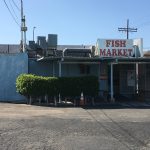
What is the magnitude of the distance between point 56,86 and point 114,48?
17.8 ft

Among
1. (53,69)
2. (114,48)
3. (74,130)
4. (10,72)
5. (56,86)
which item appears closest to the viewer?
(74,130)

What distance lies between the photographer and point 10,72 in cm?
2939

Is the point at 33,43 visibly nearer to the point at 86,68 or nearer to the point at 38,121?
the point at 86,68

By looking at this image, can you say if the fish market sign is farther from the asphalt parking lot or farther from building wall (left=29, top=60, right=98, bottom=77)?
the asphalt parking lot

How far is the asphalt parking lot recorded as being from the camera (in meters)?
12.3

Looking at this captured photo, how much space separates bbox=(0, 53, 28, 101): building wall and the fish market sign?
201 inches

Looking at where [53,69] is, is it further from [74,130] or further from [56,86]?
[74,130]

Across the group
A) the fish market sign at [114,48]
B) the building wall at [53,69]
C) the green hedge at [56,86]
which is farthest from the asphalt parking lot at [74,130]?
the building wall at [53,69]

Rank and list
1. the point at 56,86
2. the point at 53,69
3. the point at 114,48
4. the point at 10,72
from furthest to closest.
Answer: the point at 53,69
the point at 10,72
the point at 114,48
the point at 56,86

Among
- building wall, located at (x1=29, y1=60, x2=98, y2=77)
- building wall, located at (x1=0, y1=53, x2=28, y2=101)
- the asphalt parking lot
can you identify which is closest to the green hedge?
building wall, located at (x1=0, y1=53, x2=28, y2=101)

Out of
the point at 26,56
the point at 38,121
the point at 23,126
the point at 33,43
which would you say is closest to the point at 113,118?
the point at 38,121

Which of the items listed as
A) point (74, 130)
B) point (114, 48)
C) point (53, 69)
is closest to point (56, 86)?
point (53, 69)

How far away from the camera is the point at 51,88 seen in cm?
2575

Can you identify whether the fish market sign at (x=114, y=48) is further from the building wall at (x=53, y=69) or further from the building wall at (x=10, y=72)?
the building wall at (x=10, y=72)
